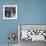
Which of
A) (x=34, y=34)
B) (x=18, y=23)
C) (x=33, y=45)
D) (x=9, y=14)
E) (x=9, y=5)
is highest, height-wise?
(x=9, y=5)

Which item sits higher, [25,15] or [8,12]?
[8,12]

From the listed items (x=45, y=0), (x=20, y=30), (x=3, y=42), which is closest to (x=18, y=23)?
(x=20, y=30)

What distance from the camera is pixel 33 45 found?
3820 mm

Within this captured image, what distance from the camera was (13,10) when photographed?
4262 mm

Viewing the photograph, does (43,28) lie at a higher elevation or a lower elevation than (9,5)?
lower

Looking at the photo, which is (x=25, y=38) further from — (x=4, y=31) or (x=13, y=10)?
(x=13, y=10)

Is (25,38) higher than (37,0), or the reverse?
(37,0)

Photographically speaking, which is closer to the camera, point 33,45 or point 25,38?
point 33,45

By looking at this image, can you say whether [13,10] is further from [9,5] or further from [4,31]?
[4,31]

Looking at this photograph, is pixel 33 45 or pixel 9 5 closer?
pixel 33 45

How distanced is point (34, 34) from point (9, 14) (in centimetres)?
103

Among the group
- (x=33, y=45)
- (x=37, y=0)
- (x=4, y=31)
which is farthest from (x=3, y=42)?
(x=37, y=0)

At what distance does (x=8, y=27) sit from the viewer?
4250mm

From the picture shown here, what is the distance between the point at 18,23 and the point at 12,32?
13.7 inches
